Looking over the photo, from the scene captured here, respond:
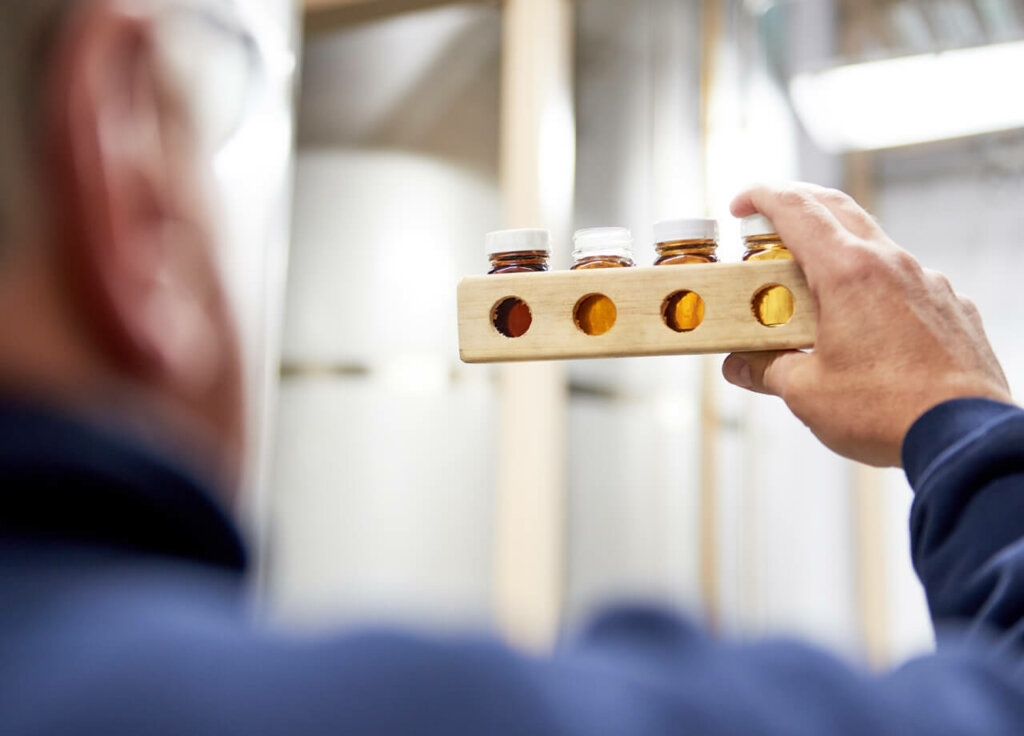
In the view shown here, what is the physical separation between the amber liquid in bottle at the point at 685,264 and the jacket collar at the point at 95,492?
324 mm

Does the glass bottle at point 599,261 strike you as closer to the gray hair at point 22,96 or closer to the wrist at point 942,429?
the wrist at point 942,429

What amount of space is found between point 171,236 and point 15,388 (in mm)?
50

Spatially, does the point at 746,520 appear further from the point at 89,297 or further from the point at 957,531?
the point at 89,297

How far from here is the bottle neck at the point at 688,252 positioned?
50 centimetres

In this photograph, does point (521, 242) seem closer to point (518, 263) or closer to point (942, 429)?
point (518, 263)

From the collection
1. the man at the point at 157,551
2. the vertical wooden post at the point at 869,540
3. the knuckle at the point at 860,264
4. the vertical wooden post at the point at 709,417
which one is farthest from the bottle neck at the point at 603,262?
the vertical wooden post at the point at 869,540

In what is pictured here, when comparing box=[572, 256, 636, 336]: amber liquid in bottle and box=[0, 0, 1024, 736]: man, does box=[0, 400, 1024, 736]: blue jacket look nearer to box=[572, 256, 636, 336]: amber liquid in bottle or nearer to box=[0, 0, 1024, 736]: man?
box=[0, 0, 1024, 736]: man

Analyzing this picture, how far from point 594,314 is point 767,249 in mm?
92

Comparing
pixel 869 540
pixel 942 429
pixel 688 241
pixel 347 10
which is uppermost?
pixel 347 10

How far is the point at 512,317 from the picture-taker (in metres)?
0.51

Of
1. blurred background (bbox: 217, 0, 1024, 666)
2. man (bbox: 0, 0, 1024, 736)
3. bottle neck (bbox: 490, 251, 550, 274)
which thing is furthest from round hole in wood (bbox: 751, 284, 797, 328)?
blurred background (bbox: 217, 0, 1024, 666)

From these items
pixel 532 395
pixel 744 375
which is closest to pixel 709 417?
pixel 532 395

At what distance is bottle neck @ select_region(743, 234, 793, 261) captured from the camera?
489 millimetres

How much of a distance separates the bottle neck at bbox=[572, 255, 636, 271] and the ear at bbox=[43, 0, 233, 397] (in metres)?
0.29
